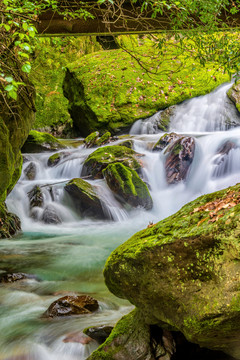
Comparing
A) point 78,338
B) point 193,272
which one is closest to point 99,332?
point 78,338

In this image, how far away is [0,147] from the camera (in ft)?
14.0

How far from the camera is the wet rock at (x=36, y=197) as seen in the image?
9.75 meters

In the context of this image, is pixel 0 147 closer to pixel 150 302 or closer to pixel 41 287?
pixel 41 287

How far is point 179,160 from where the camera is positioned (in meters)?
10.9

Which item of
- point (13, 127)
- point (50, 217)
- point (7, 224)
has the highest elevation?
point (13, 127)

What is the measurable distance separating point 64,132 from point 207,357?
58.4 feet

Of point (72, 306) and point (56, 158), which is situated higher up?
point (56, 158)

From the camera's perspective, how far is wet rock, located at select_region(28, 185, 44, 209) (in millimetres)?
9750

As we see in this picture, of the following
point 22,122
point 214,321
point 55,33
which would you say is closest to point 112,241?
point 22,122

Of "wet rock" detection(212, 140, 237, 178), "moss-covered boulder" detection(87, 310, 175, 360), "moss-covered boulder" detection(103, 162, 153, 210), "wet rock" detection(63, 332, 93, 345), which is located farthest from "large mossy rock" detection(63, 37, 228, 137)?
"moss-covered boulder" detection(87, 310, 175, 360)

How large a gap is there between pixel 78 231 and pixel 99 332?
5492 millimetres

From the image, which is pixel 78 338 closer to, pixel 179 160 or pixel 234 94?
pixel 179 160

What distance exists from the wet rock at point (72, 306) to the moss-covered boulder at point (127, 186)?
18.5ft

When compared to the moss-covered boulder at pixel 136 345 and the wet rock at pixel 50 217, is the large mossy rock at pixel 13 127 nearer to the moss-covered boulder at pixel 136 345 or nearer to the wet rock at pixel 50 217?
the moss-covered boulder at pixel 136 345
